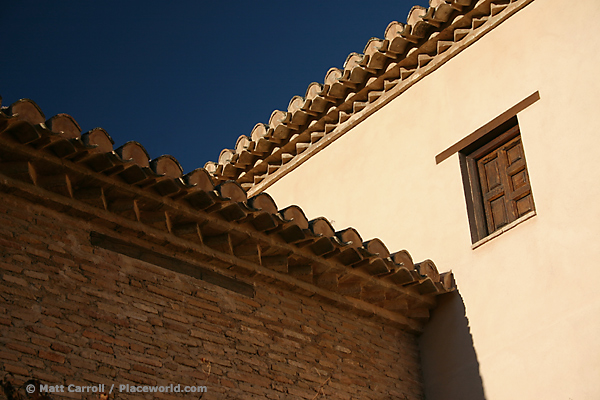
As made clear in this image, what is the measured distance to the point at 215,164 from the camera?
10.6m

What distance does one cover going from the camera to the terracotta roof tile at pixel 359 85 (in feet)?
26.8

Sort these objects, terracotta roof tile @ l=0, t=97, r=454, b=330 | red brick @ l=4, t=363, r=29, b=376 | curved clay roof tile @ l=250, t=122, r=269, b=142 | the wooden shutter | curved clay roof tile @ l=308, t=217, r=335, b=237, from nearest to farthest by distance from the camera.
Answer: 1. red brick @ l=4, t=363, r=29, b=376
2. terracotta roof tile @ l=0, t=97, r=454, b=330
3. curved clay roof tile @ l=308, t=217, r=335, b=237
4. the wooden shutter
5. curved clay roof tile @ l=250, t=122, r=269, b=142

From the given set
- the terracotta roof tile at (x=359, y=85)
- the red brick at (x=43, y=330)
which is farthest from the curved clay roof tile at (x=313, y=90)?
the red brick at (x=43, y=330)

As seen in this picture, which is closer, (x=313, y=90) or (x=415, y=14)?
(x=415, y=14)

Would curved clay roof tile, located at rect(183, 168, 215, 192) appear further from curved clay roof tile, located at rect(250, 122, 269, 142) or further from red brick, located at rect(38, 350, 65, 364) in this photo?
curved clay roof tile, located at rect(250, 122, 269, 142)

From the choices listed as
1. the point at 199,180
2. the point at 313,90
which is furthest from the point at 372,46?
the point at 199,180

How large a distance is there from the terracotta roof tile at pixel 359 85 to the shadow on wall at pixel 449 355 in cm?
257

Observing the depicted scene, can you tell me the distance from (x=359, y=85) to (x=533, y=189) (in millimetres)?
2766

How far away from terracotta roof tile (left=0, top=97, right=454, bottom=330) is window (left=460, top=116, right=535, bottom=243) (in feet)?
2.17

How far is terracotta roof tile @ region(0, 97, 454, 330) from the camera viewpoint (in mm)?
5336

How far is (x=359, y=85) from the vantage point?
29.7ft

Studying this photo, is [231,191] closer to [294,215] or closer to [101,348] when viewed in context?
[294,215]

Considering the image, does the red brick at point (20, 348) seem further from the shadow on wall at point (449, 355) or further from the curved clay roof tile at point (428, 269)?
the shadow on wall at point (449, 355)

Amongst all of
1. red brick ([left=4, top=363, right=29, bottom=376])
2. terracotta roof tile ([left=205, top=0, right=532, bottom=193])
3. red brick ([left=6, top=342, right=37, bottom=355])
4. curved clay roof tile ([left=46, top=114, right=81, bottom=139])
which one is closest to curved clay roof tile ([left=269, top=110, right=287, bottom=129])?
terracotta roof tile ([left=205, top=0, right=532, bottom=193])
